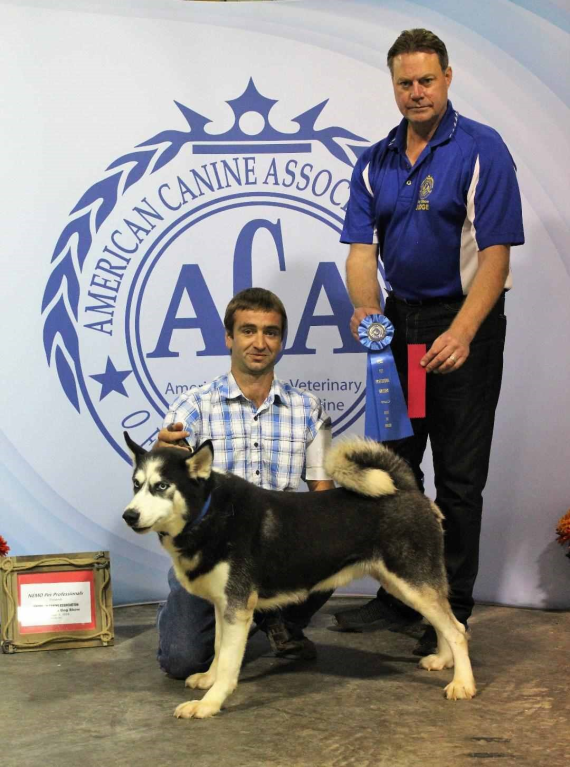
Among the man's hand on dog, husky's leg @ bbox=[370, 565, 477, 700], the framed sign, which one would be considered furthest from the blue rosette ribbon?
the framed sign

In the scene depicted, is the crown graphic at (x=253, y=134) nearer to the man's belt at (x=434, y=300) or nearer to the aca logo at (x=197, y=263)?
the aca logo at (x=197, y=263)

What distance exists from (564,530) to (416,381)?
1.09 metres

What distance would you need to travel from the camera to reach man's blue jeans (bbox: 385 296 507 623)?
3029 mm

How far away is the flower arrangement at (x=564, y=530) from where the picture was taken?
3.64 m

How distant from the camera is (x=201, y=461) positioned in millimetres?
2514

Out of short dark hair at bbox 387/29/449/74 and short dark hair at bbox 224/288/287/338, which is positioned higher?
short dark hair at bbox 387/29/449/74

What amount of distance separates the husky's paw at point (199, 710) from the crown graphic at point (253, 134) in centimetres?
220

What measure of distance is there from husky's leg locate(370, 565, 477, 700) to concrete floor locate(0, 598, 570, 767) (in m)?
0.05

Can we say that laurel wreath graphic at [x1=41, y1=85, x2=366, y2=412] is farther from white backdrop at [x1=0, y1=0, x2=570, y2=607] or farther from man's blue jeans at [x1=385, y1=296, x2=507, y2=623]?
man's blue jeans at [x1=385, y1=296, x2=507, y2=623]

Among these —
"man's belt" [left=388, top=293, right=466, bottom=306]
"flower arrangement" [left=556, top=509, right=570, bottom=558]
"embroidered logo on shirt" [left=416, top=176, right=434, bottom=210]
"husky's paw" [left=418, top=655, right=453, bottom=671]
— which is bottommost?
"husky's paw" [left=418, top=655, right=453, bottom=671]

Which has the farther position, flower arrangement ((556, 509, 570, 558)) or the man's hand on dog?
flower arrangement ((556, 509, 570, 558))

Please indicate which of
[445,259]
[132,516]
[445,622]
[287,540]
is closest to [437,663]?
[445,622]

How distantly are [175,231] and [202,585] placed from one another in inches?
65.6

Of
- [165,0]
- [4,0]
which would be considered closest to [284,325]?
[165,0]
